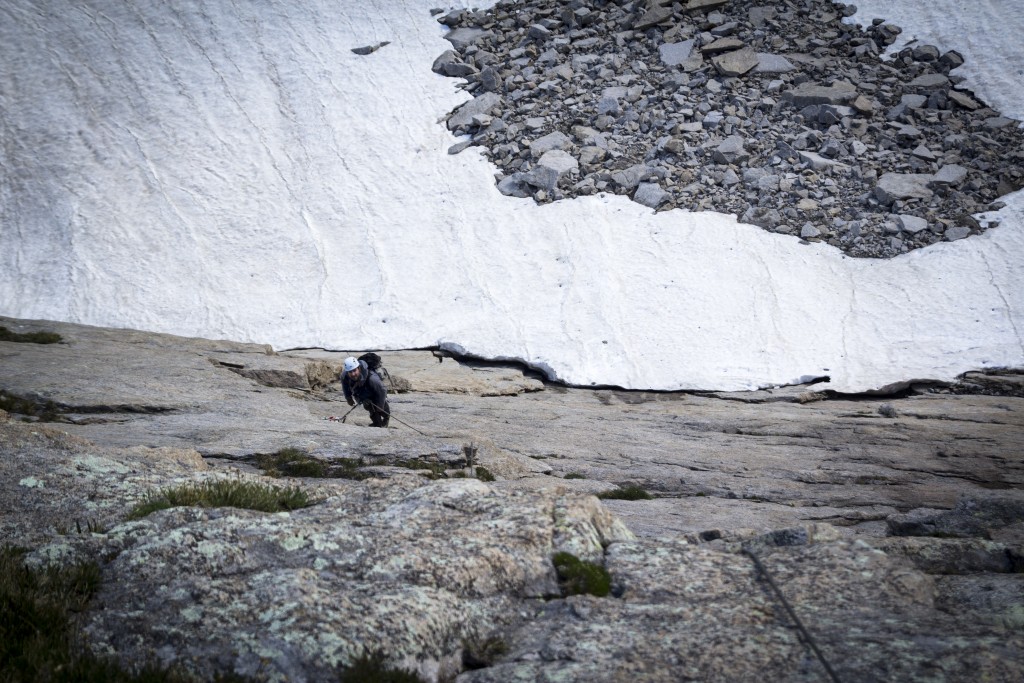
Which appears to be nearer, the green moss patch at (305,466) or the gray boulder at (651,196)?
the green moss patch at (305,466)

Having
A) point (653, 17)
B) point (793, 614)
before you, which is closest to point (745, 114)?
point (653, 17)

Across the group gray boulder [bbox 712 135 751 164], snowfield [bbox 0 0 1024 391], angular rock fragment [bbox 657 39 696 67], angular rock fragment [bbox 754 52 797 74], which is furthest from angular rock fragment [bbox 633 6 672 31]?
gray boulder [bbox 712 135 751 164]

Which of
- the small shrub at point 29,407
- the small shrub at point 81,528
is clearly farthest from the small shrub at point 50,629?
the small shrub at point 29,407

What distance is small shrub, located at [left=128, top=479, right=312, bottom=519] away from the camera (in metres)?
8.05

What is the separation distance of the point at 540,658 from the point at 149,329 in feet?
82.5

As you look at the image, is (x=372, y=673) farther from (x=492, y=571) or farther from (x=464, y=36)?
(x=464, y=36)

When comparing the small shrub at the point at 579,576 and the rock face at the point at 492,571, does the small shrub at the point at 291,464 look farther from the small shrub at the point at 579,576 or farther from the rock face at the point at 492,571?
the small shrub at the point at 579,576

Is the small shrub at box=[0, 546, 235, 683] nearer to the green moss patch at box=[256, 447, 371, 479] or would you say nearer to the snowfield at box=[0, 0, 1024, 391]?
the green moss patch at box=[256, 447, 371, 479]

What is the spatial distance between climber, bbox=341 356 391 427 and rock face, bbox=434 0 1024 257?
1634cm

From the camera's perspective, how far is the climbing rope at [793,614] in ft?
17.9

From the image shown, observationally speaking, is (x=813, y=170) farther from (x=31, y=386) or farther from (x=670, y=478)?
(x=31, y=386)

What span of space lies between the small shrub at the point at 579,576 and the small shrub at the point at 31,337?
18836mm

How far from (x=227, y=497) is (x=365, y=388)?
9.15 m

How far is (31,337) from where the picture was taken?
21.4 meters
